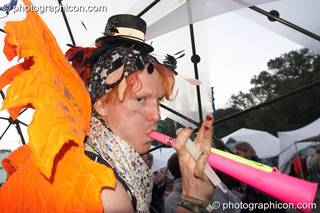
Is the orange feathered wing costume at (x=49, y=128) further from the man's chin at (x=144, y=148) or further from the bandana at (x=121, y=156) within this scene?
the man's chin at (x=144, y=148)

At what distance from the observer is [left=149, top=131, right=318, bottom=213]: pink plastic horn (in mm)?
1202

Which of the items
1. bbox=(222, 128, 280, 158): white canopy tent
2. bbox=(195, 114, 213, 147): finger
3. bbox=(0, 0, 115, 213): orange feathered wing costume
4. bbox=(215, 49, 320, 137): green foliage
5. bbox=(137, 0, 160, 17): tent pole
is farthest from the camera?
bbox=(215, 49, 320, 137): green foliage

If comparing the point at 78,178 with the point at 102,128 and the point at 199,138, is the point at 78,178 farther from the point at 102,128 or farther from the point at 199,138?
the point at 199,138

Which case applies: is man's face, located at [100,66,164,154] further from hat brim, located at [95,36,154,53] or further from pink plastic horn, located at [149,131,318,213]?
pink plastic horn, located at [149,131,318,213]

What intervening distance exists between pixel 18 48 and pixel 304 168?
305 inches

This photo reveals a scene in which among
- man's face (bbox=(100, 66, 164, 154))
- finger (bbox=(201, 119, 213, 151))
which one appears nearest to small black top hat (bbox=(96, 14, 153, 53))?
man's face (bbox=(100, 66, 164, 154))

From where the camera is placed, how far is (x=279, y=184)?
Answer: 126 cm

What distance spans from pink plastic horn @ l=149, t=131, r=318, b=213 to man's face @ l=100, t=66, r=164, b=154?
0.42 meters

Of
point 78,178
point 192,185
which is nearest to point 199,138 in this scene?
point 192,185

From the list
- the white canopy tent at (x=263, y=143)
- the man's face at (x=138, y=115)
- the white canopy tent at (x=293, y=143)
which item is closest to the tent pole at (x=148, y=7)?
the man's face at (x=138, y=115)

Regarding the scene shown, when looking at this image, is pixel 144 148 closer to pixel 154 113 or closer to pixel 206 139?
pixel 154 113

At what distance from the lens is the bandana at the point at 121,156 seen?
146 centimetres

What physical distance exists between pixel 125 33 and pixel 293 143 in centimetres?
829

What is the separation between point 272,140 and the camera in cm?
1097
